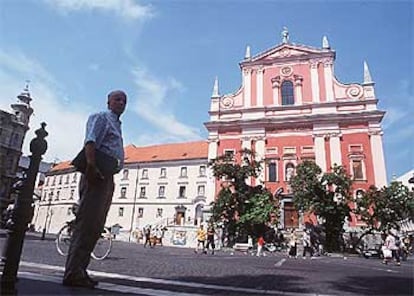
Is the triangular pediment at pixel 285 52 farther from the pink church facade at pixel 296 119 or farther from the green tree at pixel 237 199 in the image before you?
the green tree at pixel 237 199

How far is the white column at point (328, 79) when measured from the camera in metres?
33.9

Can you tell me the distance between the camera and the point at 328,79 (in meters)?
34.6

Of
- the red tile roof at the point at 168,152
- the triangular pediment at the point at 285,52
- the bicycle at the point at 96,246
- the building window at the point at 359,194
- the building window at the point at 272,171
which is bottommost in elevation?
the bicycle at the point at 96,246

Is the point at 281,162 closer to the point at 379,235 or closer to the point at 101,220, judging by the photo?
the point at 379,235

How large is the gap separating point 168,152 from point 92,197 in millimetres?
51552

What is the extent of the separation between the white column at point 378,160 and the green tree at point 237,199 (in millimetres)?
A: 9371

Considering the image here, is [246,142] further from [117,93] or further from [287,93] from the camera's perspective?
[117,93]

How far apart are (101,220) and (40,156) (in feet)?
2.87

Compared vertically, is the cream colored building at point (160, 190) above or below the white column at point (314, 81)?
below

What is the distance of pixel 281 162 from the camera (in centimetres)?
3284

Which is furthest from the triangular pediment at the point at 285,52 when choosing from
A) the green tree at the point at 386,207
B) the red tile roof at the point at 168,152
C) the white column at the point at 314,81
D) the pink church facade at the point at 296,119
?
the red tile roof at the point at 168,152

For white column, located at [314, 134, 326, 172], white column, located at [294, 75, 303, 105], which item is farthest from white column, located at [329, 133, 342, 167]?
white column, located at [294, 75, 303, 105]

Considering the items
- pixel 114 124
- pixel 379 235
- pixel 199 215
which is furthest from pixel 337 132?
pixel 114 124

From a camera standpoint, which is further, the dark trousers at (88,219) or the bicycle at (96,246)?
the bicycle at (96,246)
